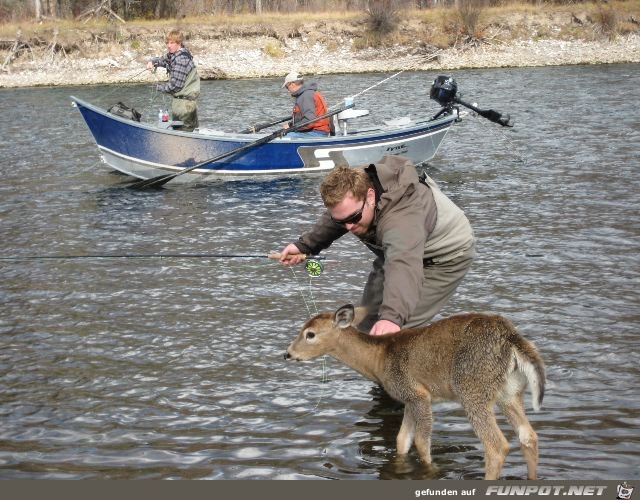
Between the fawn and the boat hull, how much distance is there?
479 inches

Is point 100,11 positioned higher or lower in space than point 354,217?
higher

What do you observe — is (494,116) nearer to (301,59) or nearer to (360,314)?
(360,314)

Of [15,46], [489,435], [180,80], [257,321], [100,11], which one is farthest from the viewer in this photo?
[100,11]

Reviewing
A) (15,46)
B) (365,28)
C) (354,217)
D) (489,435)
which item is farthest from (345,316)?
(365,28)

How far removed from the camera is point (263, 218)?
638 inches

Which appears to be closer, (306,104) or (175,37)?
(306,104)

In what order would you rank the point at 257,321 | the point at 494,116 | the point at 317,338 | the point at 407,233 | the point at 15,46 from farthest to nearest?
the point at 15,46
the point at 494,116
the point at 257,321
the point at 317,338
the point at 407,233

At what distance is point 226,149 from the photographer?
1902 centimetres

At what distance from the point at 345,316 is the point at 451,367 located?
0.94m

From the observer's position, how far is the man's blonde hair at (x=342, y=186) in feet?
21.2

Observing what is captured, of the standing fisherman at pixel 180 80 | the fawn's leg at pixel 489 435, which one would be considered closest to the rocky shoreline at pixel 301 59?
the standing fisherman at pixel 180 80

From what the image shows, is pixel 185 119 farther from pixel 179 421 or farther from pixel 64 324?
pixel 179 421

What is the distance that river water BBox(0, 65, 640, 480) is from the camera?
727 cm

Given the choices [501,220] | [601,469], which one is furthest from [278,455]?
[501,220]
